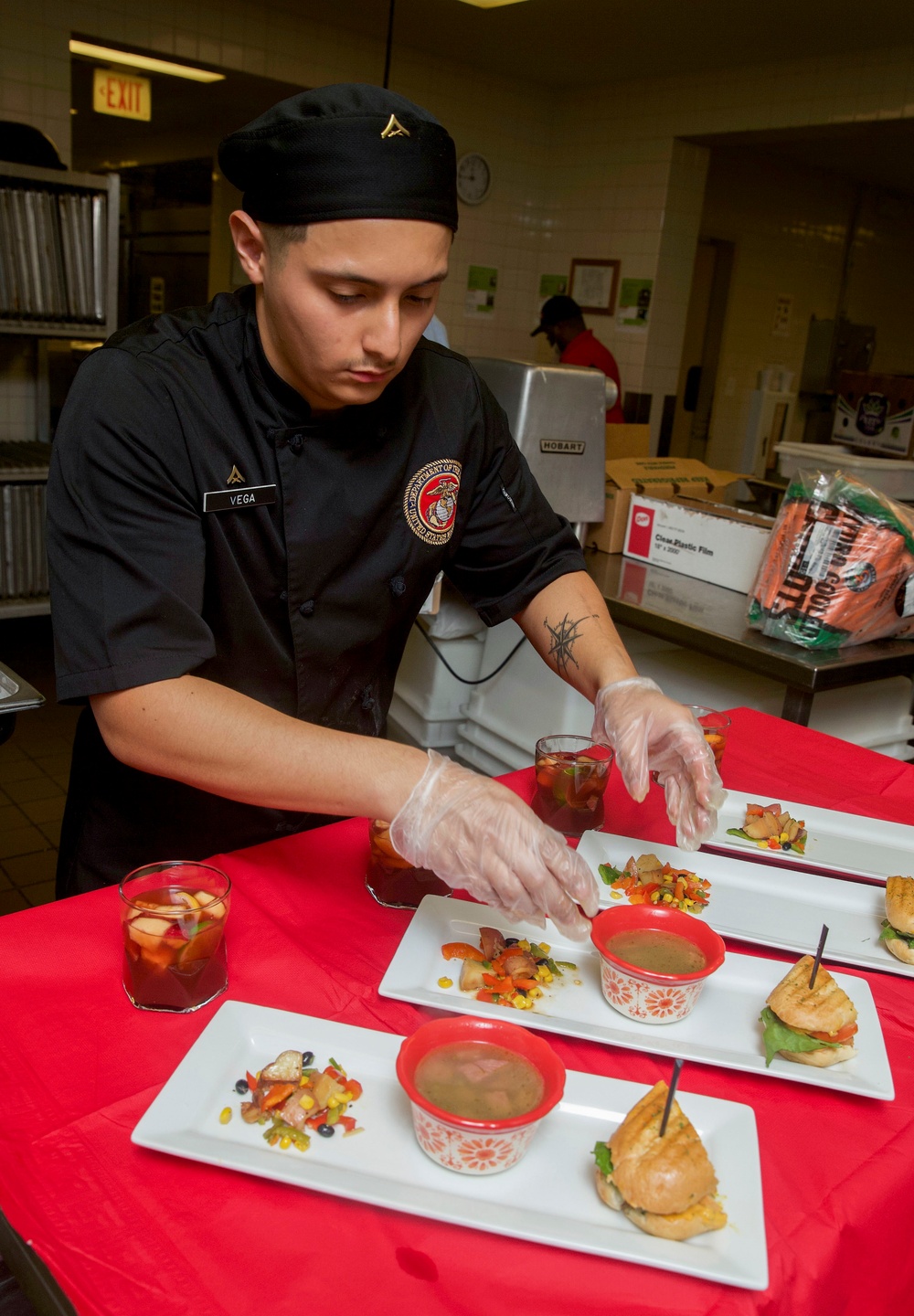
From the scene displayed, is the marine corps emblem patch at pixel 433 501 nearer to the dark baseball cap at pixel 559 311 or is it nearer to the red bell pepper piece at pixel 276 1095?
the red bell pepper piece at pixel 276 1095

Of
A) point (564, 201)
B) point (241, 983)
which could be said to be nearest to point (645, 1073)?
point (241, 983)

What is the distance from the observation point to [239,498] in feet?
4.39

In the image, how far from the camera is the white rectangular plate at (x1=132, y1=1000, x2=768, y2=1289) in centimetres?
76

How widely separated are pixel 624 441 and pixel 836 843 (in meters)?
2.57

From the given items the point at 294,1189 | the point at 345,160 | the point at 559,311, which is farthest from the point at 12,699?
the point at 559,311

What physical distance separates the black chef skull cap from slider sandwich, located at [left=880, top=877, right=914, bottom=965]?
979 mm

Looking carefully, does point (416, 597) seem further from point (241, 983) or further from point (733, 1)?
point (733, 1)

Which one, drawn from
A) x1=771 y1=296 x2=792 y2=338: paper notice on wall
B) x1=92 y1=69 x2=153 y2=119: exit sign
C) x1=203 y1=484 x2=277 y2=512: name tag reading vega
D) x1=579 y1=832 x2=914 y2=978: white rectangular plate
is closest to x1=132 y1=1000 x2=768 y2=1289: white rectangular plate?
x1=579 y1=832 x2=914 y2=978: white rectangular plate

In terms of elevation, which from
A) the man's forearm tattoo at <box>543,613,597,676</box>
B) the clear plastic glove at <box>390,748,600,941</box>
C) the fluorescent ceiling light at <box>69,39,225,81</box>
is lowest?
the clear plastic glove at <box>390,748,600,941</box>

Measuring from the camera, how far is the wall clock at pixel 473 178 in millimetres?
6215

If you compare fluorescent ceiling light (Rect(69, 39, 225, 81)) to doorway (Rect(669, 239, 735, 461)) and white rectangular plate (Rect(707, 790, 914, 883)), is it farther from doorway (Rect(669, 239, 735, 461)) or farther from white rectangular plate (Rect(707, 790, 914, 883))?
white rectangular plate (Rect(707, 790, 914, 883))

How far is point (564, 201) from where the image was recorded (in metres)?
6.57

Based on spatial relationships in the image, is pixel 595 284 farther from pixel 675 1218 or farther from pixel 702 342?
pixel 675 1218

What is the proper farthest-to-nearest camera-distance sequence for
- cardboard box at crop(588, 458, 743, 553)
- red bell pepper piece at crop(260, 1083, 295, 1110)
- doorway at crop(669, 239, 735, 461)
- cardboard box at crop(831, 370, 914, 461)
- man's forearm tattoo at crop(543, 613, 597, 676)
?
doorway at crop(669, 239, 735, 461) < cardboard box at crop(831, 370, 914, 461) < cardboard box at crop(588, 458, 743, 553) < man's forearm tattoo at crop(543, 613, 597, 676) < red bell pepper piece at crop(260, 1083, 295, 1110)
